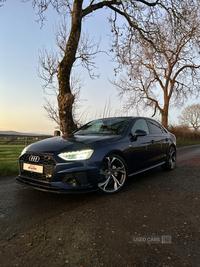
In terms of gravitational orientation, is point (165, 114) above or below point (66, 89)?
below

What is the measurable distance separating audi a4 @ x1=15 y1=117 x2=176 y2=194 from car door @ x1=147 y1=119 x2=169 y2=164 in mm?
392

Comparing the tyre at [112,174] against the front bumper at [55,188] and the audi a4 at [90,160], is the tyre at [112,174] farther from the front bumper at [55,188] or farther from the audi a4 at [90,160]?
the front bumper at [55,188]

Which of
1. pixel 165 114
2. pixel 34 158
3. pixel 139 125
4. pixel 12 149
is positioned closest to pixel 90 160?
pixel 34 158

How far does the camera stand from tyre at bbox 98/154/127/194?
11.1 ft

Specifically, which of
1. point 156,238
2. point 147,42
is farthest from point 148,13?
point 156,238

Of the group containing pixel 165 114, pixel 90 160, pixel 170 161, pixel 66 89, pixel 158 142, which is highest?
pixel 66 89

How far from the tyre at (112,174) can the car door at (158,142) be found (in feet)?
4.78

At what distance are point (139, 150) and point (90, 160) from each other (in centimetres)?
148

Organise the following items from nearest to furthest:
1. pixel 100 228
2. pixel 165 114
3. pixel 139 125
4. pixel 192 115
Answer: pixel 100 228 → pixel 139 125 → pixel 165 114 → pixel 192 115

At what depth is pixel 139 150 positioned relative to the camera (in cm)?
418

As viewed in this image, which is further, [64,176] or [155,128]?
[155,128]

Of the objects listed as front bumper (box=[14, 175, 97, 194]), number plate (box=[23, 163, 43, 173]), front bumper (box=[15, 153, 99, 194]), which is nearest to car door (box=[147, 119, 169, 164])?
front bumper (box=[15, 153, 99, 194])

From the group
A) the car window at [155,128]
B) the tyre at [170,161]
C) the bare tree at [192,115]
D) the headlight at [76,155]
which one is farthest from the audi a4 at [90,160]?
the bare tree at [192,115]

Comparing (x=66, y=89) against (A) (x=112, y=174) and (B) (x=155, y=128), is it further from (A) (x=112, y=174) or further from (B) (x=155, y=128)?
(A) (x=112, y=174)
